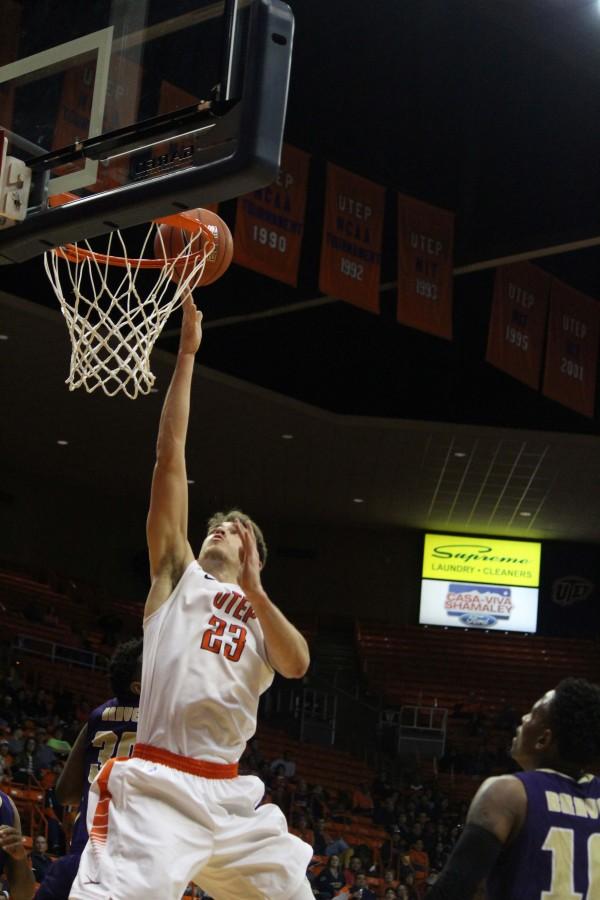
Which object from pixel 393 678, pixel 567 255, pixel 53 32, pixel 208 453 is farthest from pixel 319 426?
pixel 53 32

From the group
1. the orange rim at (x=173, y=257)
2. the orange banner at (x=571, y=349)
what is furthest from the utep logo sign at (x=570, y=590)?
the orange rim at (x=173, y=257)

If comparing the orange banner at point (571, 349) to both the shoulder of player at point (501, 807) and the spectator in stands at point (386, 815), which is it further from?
the shoulder of player at point (501, 807)

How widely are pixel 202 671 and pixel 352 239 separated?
9951 mm

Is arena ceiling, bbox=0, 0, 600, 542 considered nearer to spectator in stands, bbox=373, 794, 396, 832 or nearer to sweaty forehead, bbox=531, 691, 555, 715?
spectator in stands, bbox=373, 794, 396, 832

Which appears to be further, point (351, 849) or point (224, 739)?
point (351, 849)

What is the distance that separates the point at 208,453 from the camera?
23172 millimetres

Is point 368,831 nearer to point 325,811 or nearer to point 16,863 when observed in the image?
point 325,811

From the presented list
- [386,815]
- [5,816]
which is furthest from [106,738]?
[386,815]

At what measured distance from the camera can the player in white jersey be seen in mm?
3961

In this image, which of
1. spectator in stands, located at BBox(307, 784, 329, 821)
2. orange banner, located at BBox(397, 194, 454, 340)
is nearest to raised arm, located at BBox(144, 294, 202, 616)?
orange banner, located at BBox(397, 194, 454, 340)

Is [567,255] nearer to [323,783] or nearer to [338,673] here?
[323,783]

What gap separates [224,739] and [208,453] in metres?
19.0

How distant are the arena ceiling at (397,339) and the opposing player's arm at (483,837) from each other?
9.53 meters

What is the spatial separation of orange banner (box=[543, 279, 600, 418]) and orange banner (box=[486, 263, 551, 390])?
0.14 metres
